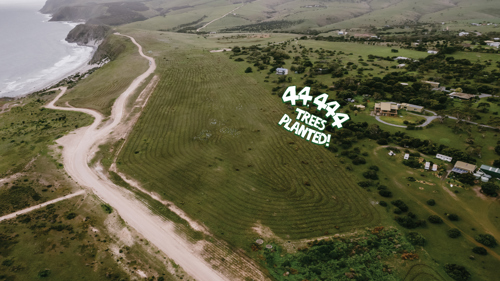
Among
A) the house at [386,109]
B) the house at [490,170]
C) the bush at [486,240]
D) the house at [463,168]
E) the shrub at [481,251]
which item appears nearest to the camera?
the shrub at [481,251]

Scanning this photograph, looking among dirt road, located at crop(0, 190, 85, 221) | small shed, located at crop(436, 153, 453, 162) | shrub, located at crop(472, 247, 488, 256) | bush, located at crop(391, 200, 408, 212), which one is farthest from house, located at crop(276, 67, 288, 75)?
shrub, located at crop(472, 247, 488, 256)

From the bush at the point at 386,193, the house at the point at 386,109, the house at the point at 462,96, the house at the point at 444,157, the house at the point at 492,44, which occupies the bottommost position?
the bush at the point at 386,193

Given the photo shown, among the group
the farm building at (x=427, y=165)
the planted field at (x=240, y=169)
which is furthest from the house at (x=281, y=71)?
the farm building at (x=427, y=165)

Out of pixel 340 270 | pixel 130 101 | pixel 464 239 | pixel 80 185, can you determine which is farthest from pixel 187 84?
pixel 464 239

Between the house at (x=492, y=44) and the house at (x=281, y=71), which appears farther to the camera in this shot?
the house at (x=492, y=44)

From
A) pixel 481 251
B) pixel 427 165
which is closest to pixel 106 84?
pixel 427 165

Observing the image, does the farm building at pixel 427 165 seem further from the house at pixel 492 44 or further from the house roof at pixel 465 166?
the house at pixel 492 44

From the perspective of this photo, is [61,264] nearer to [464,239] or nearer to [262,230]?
[262,230]

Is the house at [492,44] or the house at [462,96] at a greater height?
the house at [492,44]

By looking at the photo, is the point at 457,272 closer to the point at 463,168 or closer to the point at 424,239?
the point at 424,239
